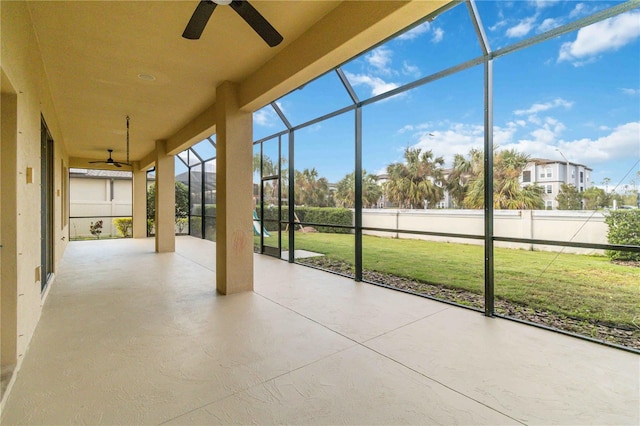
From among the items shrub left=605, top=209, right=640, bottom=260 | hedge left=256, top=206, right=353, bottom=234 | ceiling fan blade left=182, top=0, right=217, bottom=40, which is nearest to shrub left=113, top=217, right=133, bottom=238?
hedge left=256, top=206, right=353, bottom=234

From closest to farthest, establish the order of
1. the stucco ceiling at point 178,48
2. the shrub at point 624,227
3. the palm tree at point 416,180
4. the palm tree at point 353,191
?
1. the stucco ceiling at point 178,48
2. the shrub at point 624,227
3. the palm tree at point 416,180
4. the palm tree at point 353,191

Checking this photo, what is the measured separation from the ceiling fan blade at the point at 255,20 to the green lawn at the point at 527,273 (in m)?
3.28

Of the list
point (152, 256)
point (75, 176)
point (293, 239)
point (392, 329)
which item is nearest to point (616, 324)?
point (392, 329)

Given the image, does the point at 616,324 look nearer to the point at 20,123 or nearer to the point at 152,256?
the point at 20,123

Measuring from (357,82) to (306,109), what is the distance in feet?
4.81

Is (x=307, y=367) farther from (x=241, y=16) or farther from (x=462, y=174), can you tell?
(x=462, y=174)

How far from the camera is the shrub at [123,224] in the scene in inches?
455

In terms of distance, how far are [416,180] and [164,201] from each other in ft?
21.1

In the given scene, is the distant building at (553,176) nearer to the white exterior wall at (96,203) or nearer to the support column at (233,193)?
the support column at (233,193)

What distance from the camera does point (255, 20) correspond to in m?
2.22

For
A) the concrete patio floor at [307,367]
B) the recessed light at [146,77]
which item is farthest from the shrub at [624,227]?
the recessed light at [146,77]

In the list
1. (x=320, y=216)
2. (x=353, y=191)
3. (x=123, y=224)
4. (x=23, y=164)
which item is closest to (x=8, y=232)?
(x=23, y=164)

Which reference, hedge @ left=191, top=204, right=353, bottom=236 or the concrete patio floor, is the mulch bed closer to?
the concrete patio floor

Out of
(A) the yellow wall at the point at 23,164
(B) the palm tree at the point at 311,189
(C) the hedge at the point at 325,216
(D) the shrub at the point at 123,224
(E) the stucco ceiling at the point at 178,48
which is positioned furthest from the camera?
(D) the shrub at the point at 123,224
